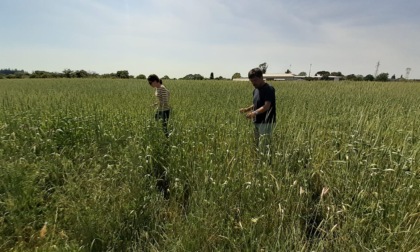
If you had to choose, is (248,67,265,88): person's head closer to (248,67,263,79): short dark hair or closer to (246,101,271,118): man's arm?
(248,67,263,79): short dark hair

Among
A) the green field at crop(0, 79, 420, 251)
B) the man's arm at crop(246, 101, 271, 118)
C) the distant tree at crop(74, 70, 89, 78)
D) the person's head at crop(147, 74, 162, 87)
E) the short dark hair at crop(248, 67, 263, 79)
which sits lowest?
the green field at crop(0, 79, 420, 251)

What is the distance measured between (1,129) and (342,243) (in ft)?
17.7

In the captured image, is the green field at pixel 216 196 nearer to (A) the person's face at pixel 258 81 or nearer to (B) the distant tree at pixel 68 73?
(A) the person's face at pixel 258 81

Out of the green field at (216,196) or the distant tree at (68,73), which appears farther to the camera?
the distant tree at (68,73)

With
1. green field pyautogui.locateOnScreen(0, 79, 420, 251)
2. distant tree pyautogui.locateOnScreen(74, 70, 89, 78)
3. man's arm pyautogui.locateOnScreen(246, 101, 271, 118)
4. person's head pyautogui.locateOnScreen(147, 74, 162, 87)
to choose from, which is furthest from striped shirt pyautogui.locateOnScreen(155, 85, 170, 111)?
distant tree pyautogui.locateOnScreen(74, 70, 89, 78)

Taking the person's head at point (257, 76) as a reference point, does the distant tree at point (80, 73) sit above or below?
above

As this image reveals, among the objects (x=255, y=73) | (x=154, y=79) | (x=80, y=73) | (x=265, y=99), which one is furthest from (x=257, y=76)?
(x=80, y=73)

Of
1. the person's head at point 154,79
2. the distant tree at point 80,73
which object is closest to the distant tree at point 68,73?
the distant tree at point 80,73

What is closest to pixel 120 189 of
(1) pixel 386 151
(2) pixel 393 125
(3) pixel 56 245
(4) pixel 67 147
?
(3) pixel 56 245

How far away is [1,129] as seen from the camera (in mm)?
4234

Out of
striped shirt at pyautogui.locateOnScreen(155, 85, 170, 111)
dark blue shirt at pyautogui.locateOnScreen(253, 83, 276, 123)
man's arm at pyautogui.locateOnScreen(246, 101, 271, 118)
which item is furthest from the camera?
striped shirt at pyautogui.locateOnScreen(155, 85, 170, 111)

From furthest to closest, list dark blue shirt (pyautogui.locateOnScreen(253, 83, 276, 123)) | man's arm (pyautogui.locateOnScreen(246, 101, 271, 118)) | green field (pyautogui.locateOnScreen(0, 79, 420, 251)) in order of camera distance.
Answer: dark blue shirt (pyautogui.locateOnScreen(253, 83, 276, 123))
man's arm (pyautogui.locateOnScreen(246, 101, 271, 118))
green field (pyautogui.locateOnScreen(0, 79, 420, 251))

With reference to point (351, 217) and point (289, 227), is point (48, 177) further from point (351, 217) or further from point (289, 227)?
point (351, 217)

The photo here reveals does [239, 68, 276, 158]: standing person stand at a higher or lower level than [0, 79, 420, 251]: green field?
higher
